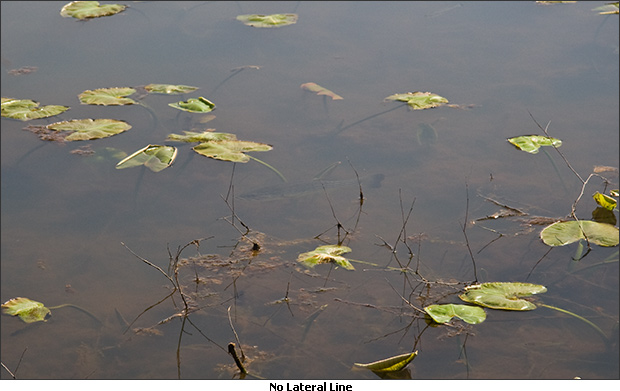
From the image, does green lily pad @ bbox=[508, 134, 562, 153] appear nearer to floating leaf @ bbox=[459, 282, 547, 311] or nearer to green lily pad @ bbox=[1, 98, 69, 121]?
floating leaf @ bbox=[459, 282, 547, 311]

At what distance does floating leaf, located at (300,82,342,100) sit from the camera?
4055 mm

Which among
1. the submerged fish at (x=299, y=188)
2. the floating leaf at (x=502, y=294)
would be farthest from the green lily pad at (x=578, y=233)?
the submerged fish at (x=299, y=188)

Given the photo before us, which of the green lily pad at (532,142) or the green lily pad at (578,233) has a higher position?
the green lily pad at (532,142)

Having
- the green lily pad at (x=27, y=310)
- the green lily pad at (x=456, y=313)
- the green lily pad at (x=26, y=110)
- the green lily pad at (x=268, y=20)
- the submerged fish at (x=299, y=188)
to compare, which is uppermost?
the green lily pad at (x=268, y=20)

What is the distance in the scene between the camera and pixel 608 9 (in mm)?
5160

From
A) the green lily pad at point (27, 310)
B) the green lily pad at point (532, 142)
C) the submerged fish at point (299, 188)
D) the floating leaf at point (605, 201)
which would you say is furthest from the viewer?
the green lily pad at point (532, 142)

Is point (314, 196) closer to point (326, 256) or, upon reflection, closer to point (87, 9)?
point (326, 256)

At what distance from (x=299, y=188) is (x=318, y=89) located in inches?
41.6

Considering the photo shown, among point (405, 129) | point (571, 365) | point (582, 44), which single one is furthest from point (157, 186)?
point (582, 44)

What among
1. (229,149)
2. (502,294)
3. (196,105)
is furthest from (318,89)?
(502,294)

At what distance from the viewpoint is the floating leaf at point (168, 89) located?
4051mm

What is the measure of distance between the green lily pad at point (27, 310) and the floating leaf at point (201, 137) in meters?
1.29

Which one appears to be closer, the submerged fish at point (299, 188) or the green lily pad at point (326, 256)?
the green lily pad at point (326, 256)

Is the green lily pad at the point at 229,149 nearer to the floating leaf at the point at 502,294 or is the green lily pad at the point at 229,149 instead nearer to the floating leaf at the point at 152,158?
the floating leaf at the point at 152,158
